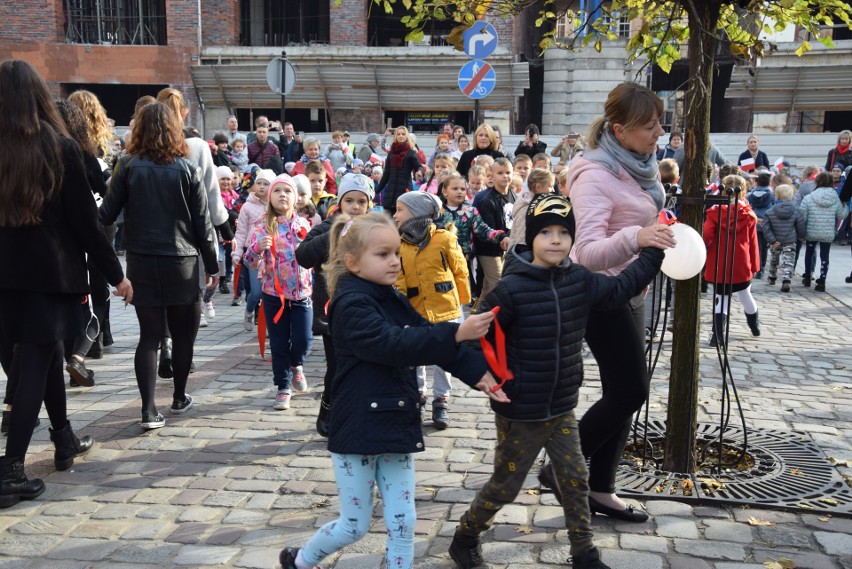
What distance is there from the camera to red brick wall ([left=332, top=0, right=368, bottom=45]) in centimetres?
2752

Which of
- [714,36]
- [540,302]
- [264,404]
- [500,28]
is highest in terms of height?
[500,28]

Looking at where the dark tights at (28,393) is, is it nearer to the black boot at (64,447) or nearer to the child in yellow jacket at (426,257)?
the black boot at (64,447)

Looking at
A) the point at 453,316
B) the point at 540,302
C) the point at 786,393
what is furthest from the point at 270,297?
the point at 786,393

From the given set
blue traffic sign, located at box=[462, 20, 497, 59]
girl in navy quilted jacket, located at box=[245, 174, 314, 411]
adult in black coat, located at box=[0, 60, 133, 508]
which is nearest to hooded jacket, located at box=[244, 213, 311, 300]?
girl in navy quilted jacket, located at box=[245, 174, 314, 411]

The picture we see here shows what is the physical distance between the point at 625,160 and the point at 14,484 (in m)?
3.56

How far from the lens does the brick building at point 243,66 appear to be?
26.8 m

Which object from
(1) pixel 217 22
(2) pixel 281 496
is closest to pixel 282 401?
(2) pixel 281 496

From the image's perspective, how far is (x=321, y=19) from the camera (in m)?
31.3

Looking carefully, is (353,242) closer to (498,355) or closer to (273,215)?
(498,355)

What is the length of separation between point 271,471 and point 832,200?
34.2 feet

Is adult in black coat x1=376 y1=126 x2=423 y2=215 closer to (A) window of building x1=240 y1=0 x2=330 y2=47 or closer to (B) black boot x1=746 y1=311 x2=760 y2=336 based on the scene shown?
(B) black boot x1=746 y1=311 x2=760 y2=336

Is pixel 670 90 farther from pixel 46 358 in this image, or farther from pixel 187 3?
pixel 46 358

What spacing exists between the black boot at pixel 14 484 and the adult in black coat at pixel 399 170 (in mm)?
8255

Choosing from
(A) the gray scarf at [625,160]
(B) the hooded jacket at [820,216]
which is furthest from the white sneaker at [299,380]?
(B) the hooded jacket at [820,216]
